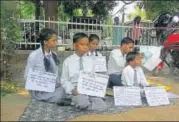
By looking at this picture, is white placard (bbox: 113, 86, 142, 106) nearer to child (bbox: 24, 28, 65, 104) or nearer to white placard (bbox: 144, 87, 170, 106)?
white placard (bbox: 144, 87, 170, 106)

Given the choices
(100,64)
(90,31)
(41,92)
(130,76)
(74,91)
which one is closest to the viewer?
(74,91)

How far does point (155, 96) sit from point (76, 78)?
1.24 meters

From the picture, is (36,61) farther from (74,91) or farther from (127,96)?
(127,96)

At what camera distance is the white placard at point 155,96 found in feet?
16.2

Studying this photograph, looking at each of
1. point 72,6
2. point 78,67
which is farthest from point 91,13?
point 78,67

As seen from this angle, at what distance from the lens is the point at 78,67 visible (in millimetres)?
4762

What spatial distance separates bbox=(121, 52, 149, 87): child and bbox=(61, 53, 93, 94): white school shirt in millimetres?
707

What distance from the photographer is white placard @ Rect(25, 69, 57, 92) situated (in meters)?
4.68

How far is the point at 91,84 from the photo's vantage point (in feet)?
14.9

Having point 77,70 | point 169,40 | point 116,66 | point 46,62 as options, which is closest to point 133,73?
point 116,66

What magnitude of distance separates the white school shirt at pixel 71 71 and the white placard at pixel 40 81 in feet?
0.58

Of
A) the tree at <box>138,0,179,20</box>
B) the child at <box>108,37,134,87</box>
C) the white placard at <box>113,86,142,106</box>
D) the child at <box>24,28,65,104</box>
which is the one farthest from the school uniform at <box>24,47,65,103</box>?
the tree at <box>138,0,179,20</box>

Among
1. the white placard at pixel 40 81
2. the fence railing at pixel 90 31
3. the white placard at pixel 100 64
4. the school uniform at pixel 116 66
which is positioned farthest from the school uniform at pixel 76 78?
the fence railing at pixel 90 31

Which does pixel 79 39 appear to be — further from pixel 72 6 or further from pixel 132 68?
pixel 72 6
